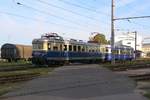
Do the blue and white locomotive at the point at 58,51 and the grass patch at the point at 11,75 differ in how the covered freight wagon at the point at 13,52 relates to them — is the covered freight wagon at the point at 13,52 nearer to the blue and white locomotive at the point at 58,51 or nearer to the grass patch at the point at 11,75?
the blue and white locomotive at the point at 58,51

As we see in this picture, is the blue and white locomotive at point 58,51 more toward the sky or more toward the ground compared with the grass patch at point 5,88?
more toward the sky

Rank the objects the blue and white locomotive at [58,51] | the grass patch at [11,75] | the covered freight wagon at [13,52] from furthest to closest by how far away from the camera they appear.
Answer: the covered freight wagon at [13,52], the blue and white locomotive at [58,51], the grass patch at [11,75]

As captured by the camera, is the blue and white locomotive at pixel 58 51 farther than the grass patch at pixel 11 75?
Yes

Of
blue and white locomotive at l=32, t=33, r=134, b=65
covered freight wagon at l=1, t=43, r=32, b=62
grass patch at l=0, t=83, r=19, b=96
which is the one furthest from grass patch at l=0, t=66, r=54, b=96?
covered freight wagon at l=1, t=43, r=32, b=62

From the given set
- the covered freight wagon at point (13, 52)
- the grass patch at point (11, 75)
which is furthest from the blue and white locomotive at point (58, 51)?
the covered freight wagon at point (13, 52)

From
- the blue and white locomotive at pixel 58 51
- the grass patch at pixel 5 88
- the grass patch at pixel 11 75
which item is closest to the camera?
the grass patch at pixel 5 88

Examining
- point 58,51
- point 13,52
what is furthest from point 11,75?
point 13,52

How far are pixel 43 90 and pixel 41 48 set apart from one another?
22.1m

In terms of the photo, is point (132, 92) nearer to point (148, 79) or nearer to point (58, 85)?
point (58, 85)

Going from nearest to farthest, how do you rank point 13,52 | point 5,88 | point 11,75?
1. point 5,88
2. point 11,75
3. point 13,52

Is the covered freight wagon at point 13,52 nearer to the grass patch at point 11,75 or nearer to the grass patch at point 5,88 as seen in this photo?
the grass patch at point 11,75

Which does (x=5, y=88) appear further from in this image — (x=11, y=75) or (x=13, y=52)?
→ (x=13, y=52)

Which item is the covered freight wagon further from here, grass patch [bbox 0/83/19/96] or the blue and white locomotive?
grass patch [bbox 0/83/19/96]

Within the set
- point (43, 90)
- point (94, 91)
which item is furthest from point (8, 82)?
point (94, 91)
